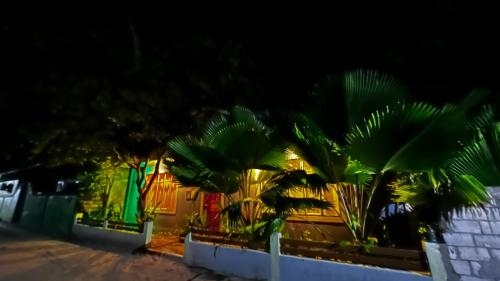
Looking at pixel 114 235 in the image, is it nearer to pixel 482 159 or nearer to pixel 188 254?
pixel 188 254

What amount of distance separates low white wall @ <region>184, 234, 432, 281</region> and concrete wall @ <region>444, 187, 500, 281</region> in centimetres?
40

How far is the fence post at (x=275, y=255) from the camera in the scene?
4.53 meters

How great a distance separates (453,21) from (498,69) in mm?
1223

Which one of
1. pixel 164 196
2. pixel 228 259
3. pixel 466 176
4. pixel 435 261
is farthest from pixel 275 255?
pixel 164 196

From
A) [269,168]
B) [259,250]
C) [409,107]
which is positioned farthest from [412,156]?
[259,250]

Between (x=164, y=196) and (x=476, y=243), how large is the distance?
973 cm

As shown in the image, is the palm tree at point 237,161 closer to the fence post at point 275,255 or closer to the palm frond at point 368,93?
the fence post at point 275,255

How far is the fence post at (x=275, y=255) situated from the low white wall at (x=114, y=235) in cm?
443

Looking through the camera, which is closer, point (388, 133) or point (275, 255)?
point (388, 133)

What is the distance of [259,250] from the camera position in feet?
16.2

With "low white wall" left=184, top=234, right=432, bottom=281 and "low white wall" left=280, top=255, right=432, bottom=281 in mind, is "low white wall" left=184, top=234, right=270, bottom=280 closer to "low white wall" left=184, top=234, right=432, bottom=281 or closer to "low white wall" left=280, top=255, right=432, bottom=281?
"low white wall" left=184, top=234, right=432, bottom=281

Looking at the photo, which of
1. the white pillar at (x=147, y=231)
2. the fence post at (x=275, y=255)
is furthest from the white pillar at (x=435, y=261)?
the white pillar at (x=147, y=231)

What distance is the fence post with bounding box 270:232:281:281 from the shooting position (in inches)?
178

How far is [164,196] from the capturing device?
10.8m
